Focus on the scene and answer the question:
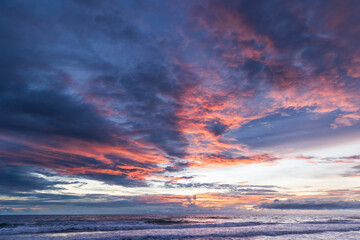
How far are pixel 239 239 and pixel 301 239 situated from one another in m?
7.70

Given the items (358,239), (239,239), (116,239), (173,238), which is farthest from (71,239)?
(358,239)

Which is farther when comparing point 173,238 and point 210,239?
point 173,238

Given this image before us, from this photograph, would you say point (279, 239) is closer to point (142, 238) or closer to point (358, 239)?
point (358, 239)

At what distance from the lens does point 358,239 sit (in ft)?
84.1

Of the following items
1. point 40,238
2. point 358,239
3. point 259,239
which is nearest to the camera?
point 358,239

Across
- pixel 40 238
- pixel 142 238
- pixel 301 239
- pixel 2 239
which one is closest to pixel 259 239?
pixel 301 239

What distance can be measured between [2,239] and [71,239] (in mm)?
10153

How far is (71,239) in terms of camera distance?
2838cm

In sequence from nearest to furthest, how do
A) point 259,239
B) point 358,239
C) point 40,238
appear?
point 358,239 → point 259,239 → point 40,238

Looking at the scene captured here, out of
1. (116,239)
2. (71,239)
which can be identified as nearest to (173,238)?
(116,239)

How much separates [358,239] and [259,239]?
11436 mm

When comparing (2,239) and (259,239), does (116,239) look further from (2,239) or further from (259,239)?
(259,239)

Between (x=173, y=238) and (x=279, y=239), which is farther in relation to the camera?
(x=173, y=238)

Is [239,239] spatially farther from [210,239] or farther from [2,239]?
[2,239]
